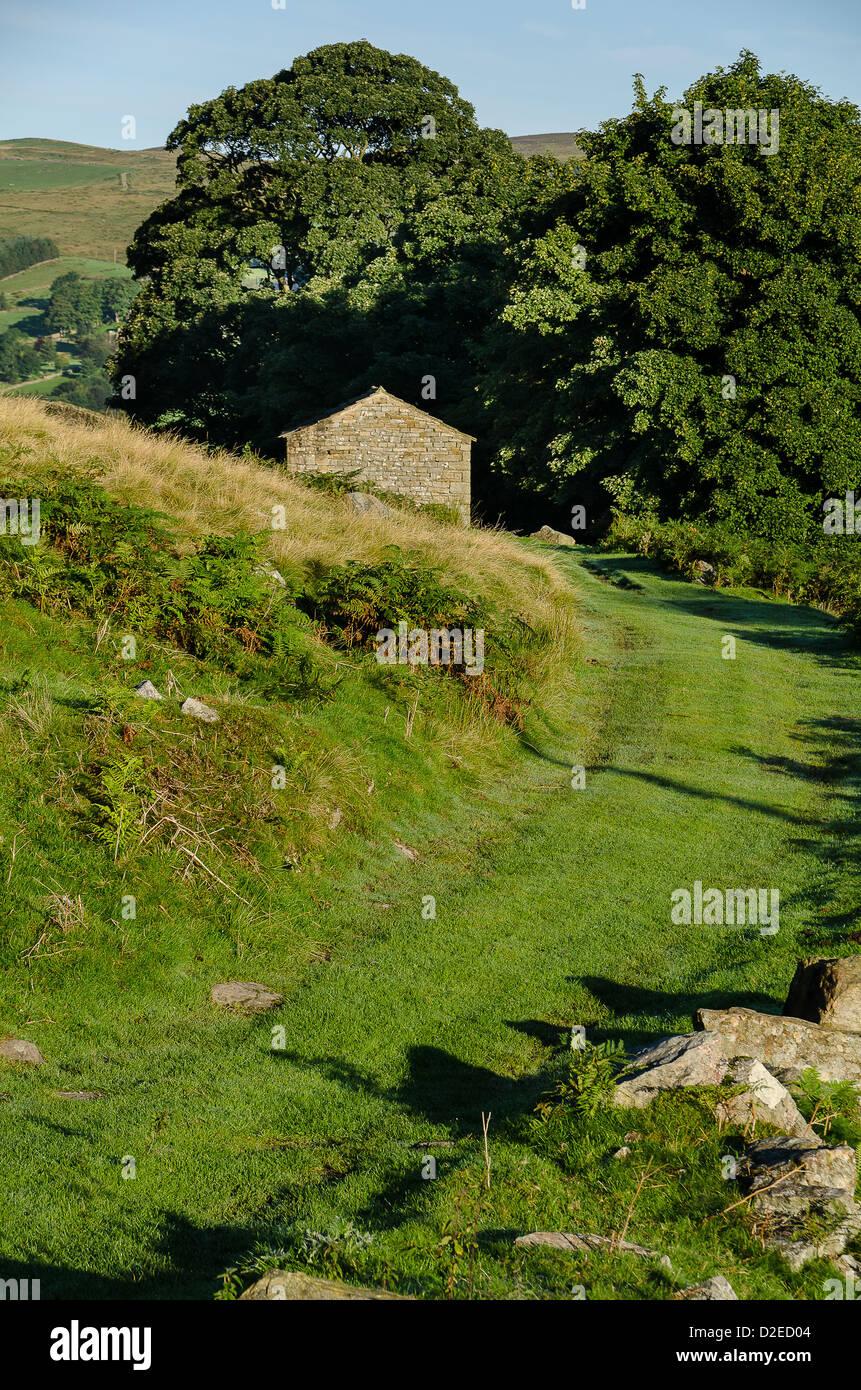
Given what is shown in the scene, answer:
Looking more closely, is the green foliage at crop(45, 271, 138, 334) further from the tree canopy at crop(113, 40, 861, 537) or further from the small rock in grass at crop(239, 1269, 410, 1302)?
the small rock in grass at crop(239, 1269, 410, 1302)

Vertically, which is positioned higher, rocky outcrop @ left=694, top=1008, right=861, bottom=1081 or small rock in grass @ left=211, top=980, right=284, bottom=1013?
rocky outcrop @ left=694, top=1008, right=861, bottom=1081

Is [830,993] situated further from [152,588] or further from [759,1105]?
[152,588]

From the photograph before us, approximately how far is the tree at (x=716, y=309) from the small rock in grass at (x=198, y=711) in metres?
24.7

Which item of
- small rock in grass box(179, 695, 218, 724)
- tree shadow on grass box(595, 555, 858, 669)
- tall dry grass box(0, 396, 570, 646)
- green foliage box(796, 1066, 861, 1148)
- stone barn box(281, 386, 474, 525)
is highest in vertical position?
stone barn box(281, 386, 474, 525)

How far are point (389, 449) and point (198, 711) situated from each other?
27.2 meters

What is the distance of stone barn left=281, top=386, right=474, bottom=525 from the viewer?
36.5 metres

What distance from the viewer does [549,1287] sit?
4562 millimetres

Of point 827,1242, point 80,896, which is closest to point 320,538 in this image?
point 80,896

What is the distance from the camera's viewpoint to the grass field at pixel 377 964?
5.32m

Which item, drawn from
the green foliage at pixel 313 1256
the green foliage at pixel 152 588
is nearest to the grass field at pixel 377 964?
the green foliage at pixel 313 1256

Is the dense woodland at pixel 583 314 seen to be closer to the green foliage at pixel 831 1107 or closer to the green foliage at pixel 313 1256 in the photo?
the green foliage at pixel 831 1107

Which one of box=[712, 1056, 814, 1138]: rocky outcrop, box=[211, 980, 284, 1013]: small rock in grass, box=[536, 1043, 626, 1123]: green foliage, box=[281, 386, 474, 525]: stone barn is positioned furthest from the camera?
box=[281, 386, 474, 525]: stone barn

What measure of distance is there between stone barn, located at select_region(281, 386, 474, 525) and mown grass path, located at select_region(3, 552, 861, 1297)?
21708 mm

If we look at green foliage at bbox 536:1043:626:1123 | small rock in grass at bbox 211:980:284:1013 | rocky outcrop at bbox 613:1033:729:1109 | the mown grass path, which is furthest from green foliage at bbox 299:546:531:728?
rocky outcrop at bbox 613:1033:729:1109
